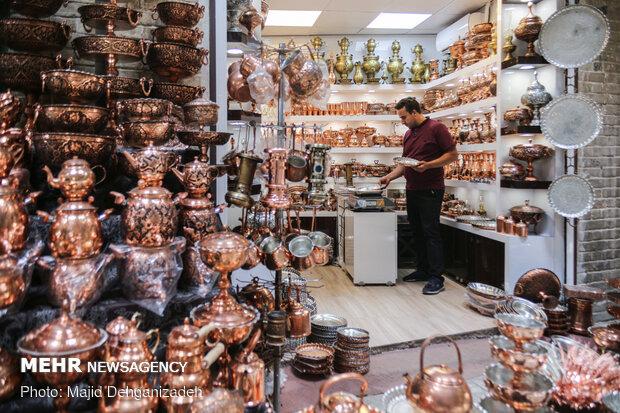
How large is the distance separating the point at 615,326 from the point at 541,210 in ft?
5.10

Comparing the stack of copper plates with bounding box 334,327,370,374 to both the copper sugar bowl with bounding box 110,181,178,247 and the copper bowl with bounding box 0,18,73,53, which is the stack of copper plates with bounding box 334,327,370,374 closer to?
the copper sugar bowl with bounding box 110,181,178,247

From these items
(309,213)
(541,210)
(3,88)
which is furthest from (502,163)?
(3,88)

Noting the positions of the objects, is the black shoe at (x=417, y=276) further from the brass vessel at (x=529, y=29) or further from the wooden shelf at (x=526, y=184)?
the brass vessel at (x=529, y=29)

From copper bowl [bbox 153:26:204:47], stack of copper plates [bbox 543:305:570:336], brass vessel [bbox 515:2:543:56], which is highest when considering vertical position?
brass vessel [bbox 515:2:543:56]

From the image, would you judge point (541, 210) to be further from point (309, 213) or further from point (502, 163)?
point (309, 213)

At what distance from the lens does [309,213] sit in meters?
5.69

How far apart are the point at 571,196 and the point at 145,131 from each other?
3178 millimetres

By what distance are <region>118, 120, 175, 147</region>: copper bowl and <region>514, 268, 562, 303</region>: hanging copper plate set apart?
2668 millimetres

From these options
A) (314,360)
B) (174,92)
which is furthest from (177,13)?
(314,360)

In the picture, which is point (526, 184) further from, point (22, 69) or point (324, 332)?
point (22, 69)

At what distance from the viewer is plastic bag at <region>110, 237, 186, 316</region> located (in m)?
1.50

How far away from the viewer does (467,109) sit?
185 inches

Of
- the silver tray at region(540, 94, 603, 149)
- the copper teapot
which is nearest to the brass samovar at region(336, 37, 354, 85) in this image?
the silver tray at region(540, 94, 603, 149)

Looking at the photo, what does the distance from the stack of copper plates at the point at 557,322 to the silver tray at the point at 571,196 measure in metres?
0.96
